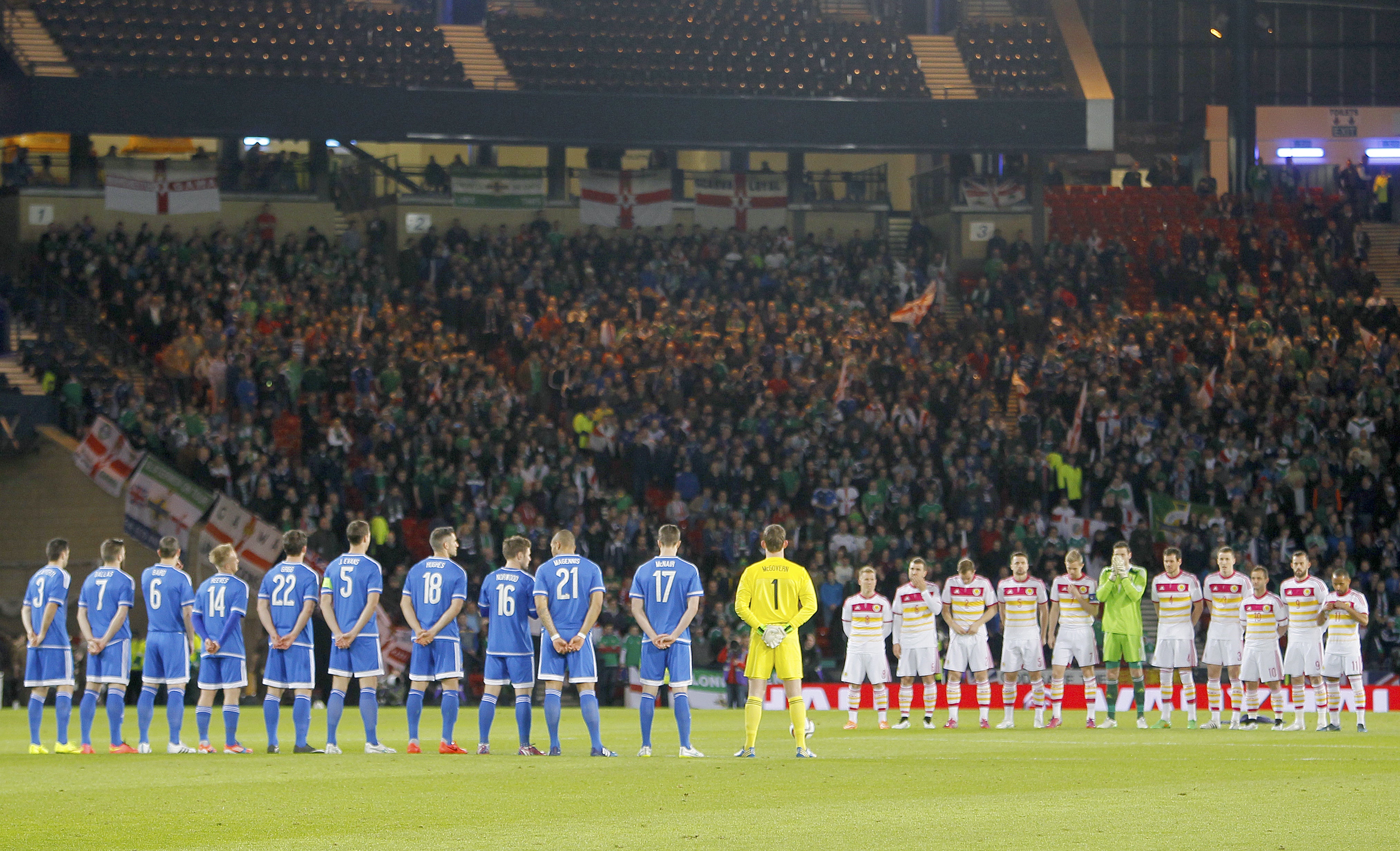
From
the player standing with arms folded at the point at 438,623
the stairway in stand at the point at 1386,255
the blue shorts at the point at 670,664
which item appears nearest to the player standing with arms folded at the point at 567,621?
the blue shorts at the point at 670,664

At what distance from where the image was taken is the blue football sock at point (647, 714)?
16562 mm

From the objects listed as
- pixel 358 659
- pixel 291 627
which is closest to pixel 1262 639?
pixel 358 659

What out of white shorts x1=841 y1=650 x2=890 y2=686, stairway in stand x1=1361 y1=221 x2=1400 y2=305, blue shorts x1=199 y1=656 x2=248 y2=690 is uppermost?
stairway in stand x1=1361 y1=221 x2=1400 y2=305

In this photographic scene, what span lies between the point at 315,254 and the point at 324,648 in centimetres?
1141

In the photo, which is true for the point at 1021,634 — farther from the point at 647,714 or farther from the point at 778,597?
the point at 647,714

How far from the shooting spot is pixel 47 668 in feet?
61.0

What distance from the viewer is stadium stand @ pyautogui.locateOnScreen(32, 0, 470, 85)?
1513 inches

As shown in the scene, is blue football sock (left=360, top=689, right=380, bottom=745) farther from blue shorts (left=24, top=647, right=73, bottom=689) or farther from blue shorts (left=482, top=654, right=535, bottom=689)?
blue shorts (left=24, top=647, right=73, bottom=689)

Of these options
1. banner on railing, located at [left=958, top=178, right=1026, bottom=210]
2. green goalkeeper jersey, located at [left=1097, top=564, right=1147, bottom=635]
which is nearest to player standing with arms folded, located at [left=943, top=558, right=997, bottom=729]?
green goalkeeper jersey, located at [left=1097, top=564, right=1147, bottom=635]

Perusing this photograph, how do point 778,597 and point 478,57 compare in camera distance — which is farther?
point 478,57

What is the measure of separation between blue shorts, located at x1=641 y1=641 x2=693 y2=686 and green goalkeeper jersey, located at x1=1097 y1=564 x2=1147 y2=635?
839cm

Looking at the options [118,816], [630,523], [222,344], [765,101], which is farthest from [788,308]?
[118,816]

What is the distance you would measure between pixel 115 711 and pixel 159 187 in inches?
907

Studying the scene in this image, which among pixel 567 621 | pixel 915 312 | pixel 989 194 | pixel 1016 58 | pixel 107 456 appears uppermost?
pixel 1016 58
